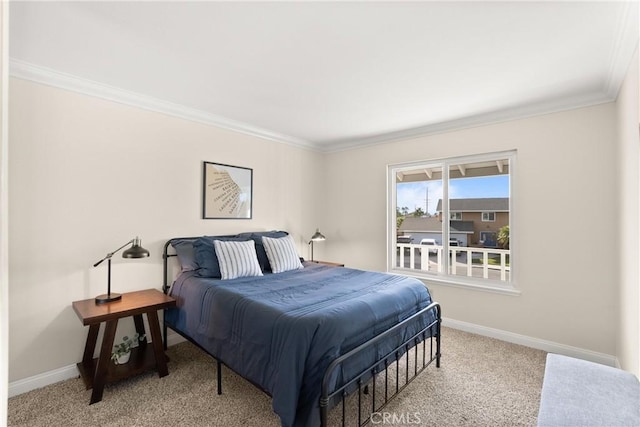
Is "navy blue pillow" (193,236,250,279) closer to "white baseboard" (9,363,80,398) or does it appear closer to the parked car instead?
"white baseboard" (9,363,80,398)

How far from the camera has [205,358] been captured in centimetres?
283

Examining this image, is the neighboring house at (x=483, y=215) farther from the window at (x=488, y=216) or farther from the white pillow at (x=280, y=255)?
the white pillow at (x=280, y=255)

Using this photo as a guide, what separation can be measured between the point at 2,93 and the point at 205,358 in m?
2.61

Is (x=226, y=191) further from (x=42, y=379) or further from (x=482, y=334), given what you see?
(x=482, y=334)

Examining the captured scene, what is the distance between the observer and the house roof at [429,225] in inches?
146

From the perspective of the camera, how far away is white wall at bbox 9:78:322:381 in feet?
7.54

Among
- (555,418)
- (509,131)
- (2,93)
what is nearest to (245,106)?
(2,93)

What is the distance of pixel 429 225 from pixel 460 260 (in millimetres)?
579

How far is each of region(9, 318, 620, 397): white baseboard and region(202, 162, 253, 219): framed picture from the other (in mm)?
1393

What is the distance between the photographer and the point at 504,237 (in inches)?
134

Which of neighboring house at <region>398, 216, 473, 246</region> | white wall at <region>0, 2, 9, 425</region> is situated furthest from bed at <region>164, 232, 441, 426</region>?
neighboring house at <region>398, 216, 473, 246</region>

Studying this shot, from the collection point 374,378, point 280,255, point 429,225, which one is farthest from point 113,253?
point 429,225

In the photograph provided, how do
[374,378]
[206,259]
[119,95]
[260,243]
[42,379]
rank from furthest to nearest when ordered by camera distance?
[260,243]
[206,259]
[119,95]
[42,379]
[374,378]

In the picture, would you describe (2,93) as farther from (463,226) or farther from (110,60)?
(463,226)
